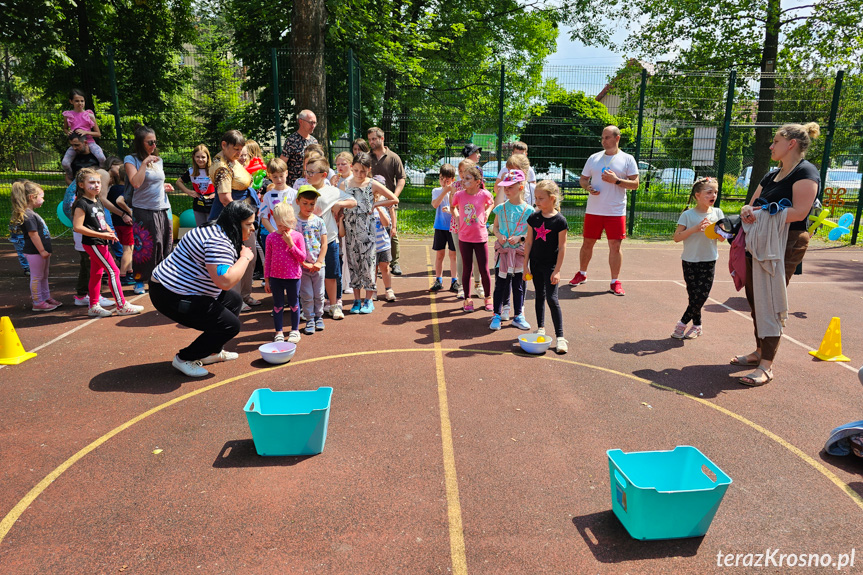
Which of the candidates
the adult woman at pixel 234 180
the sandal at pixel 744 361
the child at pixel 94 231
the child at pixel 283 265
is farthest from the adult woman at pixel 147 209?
the sandal at pixel 744 361

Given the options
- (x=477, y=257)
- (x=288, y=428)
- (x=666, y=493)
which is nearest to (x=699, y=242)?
(x=477, y=257)

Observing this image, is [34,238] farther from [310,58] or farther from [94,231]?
[310,58]

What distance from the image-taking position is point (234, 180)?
21.6 feet

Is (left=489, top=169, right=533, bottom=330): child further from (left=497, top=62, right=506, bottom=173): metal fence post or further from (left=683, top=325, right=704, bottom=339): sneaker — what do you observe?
(left=497, top=62, right=506, bottom=173): metal fence post

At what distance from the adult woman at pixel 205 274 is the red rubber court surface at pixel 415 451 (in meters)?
0.53

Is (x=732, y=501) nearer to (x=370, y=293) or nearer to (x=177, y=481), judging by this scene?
(x=177, y=481)

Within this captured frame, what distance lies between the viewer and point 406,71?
17547mm

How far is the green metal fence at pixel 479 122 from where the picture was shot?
44.8ft

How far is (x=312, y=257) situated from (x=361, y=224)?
1.09 metres

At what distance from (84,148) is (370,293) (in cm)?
541

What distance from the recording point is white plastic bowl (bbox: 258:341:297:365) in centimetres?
559

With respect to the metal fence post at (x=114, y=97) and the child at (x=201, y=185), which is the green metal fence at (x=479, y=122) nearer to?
the metal fence post at (x=114, y=97)

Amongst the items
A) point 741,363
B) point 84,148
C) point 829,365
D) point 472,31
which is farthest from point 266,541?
point 472,31

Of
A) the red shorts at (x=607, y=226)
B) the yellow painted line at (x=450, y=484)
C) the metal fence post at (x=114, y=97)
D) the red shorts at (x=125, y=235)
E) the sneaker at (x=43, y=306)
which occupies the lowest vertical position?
the yellow painted line at (x=450, y=484)
